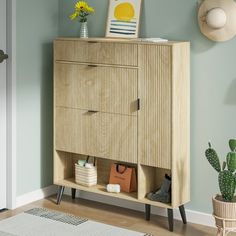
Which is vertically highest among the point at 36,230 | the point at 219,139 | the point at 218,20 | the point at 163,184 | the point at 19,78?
the point at 218,20

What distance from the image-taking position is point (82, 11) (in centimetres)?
463

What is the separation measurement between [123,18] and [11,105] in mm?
1039

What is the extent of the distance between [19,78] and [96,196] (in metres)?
1.10

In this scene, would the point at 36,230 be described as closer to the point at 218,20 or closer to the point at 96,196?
the point at 96,196

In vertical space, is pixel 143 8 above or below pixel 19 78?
above

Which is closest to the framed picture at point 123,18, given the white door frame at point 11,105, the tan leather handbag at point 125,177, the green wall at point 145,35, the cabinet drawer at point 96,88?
the green wall at point 145,35

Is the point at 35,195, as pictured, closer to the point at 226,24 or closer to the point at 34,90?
the point at 34,90

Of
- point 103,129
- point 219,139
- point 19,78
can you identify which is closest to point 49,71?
point 19,78

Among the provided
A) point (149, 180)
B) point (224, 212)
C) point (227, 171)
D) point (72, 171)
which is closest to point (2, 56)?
point (72, 171)

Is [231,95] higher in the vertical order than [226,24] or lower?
lower

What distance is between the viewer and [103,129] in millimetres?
4477

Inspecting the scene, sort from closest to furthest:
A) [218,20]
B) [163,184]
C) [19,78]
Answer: [218,20] → [163,184] → [19,78]

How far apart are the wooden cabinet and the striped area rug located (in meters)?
0.29

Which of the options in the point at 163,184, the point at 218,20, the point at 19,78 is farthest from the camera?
the point at 19,78
